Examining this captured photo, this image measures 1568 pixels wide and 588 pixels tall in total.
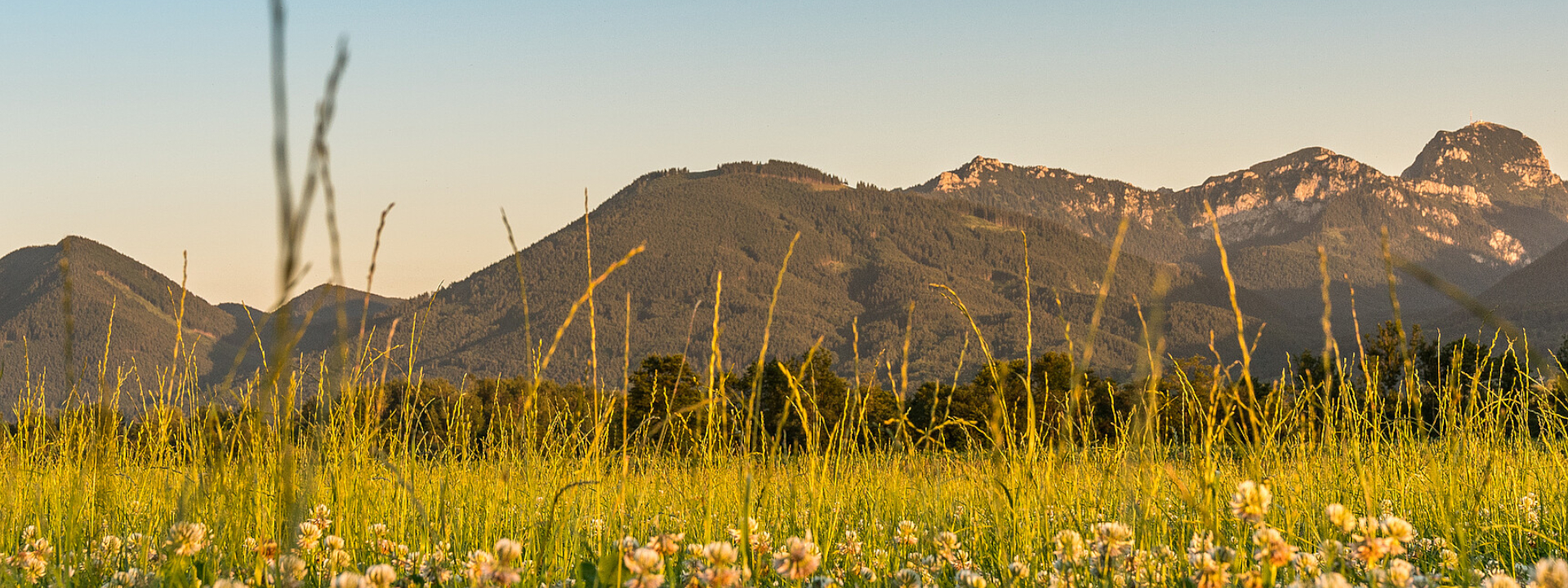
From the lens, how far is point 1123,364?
197875 millimetres

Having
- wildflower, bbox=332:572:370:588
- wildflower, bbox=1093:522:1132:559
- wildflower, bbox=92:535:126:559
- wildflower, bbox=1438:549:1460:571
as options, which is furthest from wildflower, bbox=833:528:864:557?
wildflower, bbox=92:535:126:559

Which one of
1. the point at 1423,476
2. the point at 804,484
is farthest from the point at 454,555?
the point at 1423,476

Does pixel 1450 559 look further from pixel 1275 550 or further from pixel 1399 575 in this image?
pixel 1275 550

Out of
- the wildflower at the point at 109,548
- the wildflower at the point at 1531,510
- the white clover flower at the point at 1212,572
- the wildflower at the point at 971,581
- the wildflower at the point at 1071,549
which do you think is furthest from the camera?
the wildflower at the point at 1531,510

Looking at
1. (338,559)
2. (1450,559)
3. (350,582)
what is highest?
(350,582)

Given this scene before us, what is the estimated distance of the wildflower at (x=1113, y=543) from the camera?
204 centimetres

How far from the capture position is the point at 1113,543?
205cm

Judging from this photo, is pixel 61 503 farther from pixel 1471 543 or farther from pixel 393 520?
pixel 1471 543

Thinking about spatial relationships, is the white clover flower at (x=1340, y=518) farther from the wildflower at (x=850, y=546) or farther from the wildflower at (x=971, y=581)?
the wildflower at (x=850, y=546)

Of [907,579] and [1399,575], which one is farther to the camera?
[907,579]

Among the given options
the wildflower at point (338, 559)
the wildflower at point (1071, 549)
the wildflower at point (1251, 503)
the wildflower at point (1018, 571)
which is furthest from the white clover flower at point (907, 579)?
the wildflower at point (338, 559)

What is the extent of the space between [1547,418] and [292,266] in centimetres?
507

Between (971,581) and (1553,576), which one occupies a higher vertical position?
(1553,576)

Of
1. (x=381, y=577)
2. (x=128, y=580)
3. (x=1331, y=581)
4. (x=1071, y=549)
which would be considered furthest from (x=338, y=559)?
Result: (x=1331, y=581)
